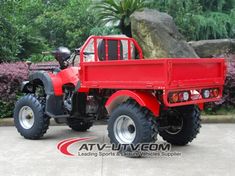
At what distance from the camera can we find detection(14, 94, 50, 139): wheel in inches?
306

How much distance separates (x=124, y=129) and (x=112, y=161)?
60cm

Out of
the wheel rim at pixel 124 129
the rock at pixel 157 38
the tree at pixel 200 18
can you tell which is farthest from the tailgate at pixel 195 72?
the tree at pixel 200 18

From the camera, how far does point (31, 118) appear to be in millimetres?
8117

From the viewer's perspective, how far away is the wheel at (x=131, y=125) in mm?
6359

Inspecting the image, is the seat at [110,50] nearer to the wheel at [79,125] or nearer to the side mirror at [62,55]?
the side mirror at [62,55]

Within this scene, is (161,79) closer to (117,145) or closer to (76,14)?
(117,145)

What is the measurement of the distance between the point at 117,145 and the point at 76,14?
13.8 metres

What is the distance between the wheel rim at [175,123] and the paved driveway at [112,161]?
285 millimetres

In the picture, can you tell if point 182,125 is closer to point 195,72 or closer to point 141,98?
point 195,72

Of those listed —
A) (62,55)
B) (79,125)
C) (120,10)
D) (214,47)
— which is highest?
(120,10)

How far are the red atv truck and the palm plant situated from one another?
6596 mm

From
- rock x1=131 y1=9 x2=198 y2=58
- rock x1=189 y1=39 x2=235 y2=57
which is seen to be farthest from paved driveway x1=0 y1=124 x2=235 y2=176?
rock x1=189 y1=39 x2=235 y2=57

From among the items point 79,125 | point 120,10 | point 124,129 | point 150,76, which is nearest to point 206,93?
point 150,76

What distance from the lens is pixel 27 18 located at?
2319 centimetres
